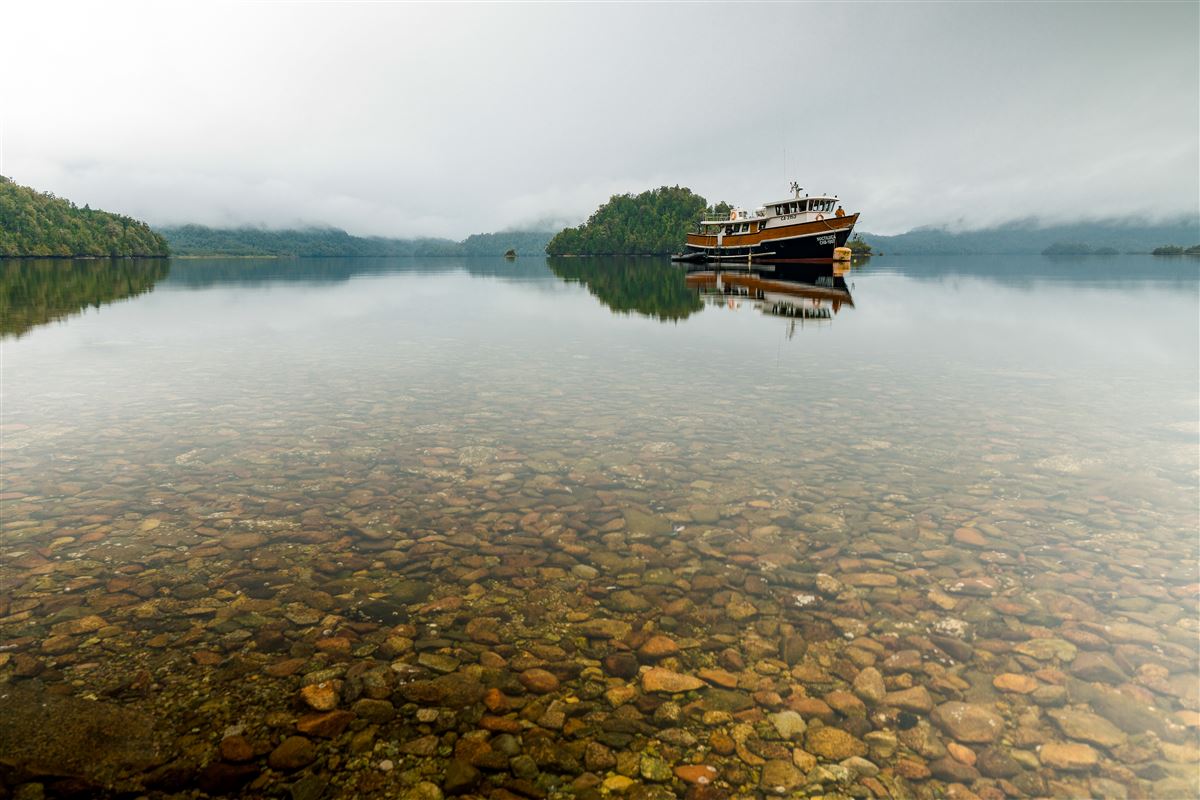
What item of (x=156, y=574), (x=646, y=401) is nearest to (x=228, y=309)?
(x=646, y=401)

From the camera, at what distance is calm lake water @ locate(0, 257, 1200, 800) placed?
5281 mm

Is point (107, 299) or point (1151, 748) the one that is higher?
point (107, 299)

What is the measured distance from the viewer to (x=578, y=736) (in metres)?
5.52

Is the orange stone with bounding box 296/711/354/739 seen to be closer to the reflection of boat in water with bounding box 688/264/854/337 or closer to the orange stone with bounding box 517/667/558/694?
the orange stone with bounding box 517/667/558/694

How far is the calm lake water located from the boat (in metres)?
81.8

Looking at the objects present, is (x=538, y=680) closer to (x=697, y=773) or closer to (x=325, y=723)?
(x=697, y=773)

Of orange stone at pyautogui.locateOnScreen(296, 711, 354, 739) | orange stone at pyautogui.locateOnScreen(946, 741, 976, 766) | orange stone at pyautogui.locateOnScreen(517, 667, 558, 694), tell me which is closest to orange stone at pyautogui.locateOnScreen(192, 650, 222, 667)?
orange stone at pyautogui.locateOnScreen(296, 711, 354, 739)

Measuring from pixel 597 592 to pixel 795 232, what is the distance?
99.8 metres

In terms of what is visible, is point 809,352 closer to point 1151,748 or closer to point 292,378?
point 292,378

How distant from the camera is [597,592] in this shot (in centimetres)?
Answer: 788

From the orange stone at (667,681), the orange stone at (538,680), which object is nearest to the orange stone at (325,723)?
the orange stone at (538,680)

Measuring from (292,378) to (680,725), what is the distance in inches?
751

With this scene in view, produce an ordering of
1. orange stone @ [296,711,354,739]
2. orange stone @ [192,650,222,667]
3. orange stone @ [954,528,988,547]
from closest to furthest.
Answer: orange stone @ [296,711,354,739] < orange stone @ [192,650,222,667] < orange stone @ [954,528,988,547]

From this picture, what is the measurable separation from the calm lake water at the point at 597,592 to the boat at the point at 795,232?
81827mm
